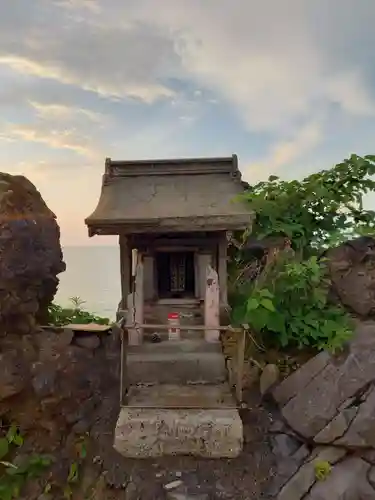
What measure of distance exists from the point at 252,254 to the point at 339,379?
146 inches

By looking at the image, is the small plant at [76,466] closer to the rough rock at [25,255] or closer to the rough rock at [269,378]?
the rough rock at [25,255]

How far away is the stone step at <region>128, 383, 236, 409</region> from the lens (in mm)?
6699

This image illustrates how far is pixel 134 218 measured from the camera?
7.46m

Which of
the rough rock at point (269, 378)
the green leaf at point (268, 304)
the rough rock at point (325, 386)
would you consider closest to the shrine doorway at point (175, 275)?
the green leaf at point (268, 304)

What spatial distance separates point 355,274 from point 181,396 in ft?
12.4

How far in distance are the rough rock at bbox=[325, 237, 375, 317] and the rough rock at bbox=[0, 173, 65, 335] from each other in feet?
16.0

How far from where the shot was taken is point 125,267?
888cm

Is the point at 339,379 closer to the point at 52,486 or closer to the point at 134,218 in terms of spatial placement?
the point at 134,218

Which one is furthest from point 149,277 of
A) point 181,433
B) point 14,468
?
point 14,468

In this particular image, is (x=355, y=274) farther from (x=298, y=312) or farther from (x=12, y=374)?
(x=12, y=374)

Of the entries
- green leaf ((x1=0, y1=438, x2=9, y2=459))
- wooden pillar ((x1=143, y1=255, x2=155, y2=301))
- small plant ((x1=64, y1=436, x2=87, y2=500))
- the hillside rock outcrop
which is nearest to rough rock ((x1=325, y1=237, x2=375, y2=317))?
the hillside rock outcrop

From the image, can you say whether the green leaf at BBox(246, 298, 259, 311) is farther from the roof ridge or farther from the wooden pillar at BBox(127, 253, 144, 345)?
the roof ridge

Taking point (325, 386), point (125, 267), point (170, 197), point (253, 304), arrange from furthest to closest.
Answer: point (125, 267), point (170, 197), point (253, 304), point (325, 386)

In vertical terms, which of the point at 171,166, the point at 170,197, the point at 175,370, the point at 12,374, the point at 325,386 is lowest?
the point at 325,386
